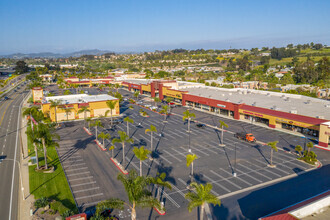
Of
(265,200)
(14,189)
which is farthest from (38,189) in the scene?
(265,200)

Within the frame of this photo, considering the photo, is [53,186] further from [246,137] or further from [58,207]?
[246,137]

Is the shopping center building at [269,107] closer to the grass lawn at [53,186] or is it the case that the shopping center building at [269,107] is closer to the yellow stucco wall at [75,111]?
the yellow stucco wall at [75,111]

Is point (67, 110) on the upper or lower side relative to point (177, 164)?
upper

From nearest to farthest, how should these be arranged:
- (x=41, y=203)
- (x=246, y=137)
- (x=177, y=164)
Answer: (x=41, y=203)
(x=177, y=164)
(x=246, y=137)

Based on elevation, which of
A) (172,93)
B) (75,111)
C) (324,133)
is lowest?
(75,111)

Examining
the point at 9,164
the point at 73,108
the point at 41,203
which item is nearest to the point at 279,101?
the point at 73,108

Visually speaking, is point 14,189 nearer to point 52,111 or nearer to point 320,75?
point 52,111

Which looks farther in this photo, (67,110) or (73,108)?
(73,108)
